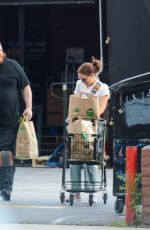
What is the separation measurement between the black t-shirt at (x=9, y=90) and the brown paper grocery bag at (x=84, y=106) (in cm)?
77

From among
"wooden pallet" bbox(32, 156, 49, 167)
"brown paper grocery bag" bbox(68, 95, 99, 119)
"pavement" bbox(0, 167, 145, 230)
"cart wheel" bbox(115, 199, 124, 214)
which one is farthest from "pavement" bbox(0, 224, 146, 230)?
"wooden pallet" bbox(32, 156, 49, 167)

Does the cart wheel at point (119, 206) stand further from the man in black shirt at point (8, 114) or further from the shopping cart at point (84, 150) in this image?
the man in black shirt at point (8, 114)

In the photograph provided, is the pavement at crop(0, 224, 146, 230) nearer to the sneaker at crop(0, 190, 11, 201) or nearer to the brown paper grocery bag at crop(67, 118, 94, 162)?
the brown paper grocery bag at crop(67, 118, 94, 162)

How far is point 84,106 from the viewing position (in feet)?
38.3

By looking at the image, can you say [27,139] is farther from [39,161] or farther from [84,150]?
[39,161]

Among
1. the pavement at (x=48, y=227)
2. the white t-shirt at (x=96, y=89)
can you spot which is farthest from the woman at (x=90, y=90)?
the pavement at (x=48, y=227)

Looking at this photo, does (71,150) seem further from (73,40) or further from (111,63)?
(73,40)

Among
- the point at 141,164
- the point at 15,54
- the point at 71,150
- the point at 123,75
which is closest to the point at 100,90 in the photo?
the point at 71,150

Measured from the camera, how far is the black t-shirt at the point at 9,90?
1193 cm

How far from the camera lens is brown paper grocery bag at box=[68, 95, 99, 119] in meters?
11.6

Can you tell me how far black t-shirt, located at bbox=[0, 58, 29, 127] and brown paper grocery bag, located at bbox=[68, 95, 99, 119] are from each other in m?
0.77

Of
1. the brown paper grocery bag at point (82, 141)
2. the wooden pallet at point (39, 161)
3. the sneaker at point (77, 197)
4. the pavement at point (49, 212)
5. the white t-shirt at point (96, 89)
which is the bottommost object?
the pavement at point (49, 212)

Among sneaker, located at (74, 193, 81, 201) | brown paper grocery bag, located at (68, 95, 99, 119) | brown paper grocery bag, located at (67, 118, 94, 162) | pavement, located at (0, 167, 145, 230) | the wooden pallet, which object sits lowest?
pavement, located at (0, 167, 145, 230)

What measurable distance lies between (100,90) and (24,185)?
2.84 m
